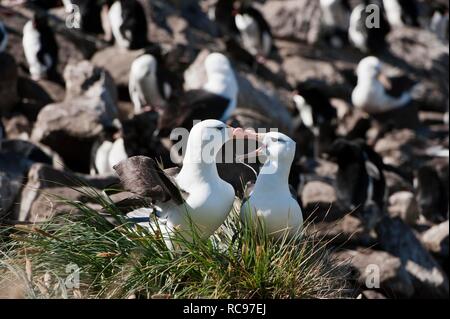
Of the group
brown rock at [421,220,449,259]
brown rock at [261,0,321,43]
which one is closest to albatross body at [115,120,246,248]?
brown rock at [421,220,449,259]

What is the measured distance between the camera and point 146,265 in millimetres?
6816

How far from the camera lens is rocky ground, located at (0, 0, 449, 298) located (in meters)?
11.9

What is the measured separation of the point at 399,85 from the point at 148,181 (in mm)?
14088

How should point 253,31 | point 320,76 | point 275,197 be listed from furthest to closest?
point 253,31 → point 320,76 → point 275,197

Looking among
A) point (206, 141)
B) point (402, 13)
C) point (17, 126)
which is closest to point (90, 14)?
point (17, 126)

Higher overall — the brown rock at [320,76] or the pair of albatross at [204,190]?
the pair of albatross at [204,190]

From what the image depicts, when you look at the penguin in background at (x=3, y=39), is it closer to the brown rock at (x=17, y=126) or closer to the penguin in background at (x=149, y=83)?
the brown rock at (x=17, y=126)

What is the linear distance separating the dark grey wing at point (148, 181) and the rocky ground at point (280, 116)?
1.23 m

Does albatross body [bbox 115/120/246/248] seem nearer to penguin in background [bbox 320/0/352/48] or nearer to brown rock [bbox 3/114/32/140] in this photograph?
brown rock [bbox 3/114/32/140]

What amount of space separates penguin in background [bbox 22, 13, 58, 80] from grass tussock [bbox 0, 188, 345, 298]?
38.5ft

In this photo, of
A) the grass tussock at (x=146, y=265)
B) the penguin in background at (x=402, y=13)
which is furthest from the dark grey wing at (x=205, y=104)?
the penguin in background at (x=402, y=13)

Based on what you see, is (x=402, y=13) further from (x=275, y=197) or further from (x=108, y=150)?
(x=275, y=197)

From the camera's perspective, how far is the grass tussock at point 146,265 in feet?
21.8

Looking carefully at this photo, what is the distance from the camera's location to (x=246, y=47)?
73.8ft
